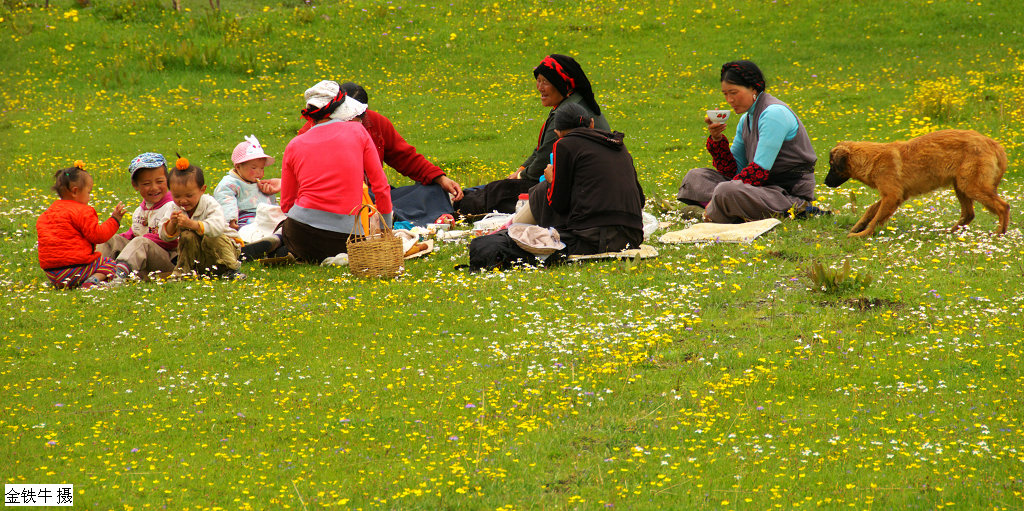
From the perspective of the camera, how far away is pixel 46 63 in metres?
22.7

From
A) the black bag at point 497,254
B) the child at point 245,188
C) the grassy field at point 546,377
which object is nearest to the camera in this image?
the grassy field at point 546,377

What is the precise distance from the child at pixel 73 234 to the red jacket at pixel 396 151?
3286 millimetres

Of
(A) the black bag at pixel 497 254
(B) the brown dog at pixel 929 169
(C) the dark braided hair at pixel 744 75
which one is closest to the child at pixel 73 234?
(A) the black bag at pixel 497 254

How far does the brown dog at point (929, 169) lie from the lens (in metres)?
8.71

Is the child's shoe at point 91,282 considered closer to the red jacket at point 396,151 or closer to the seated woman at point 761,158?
the red jacket at point 396,151

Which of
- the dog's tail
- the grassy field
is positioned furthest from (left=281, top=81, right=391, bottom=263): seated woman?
the dog's tail

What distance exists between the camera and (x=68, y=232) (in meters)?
8.34

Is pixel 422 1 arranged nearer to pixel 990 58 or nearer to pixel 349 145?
pixel 990 58

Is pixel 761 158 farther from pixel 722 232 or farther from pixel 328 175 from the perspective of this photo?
pixel 328 175

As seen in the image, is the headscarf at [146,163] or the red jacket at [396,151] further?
the red jacket at [396,151]

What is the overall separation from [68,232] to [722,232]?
20.7 feet

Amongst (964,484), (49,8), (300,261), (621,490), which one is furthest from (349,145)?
(49,8)

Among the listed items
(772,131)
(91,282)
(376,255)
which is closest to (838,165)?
(772,131)

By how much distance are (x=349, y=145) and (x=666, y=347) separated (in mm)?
4168
